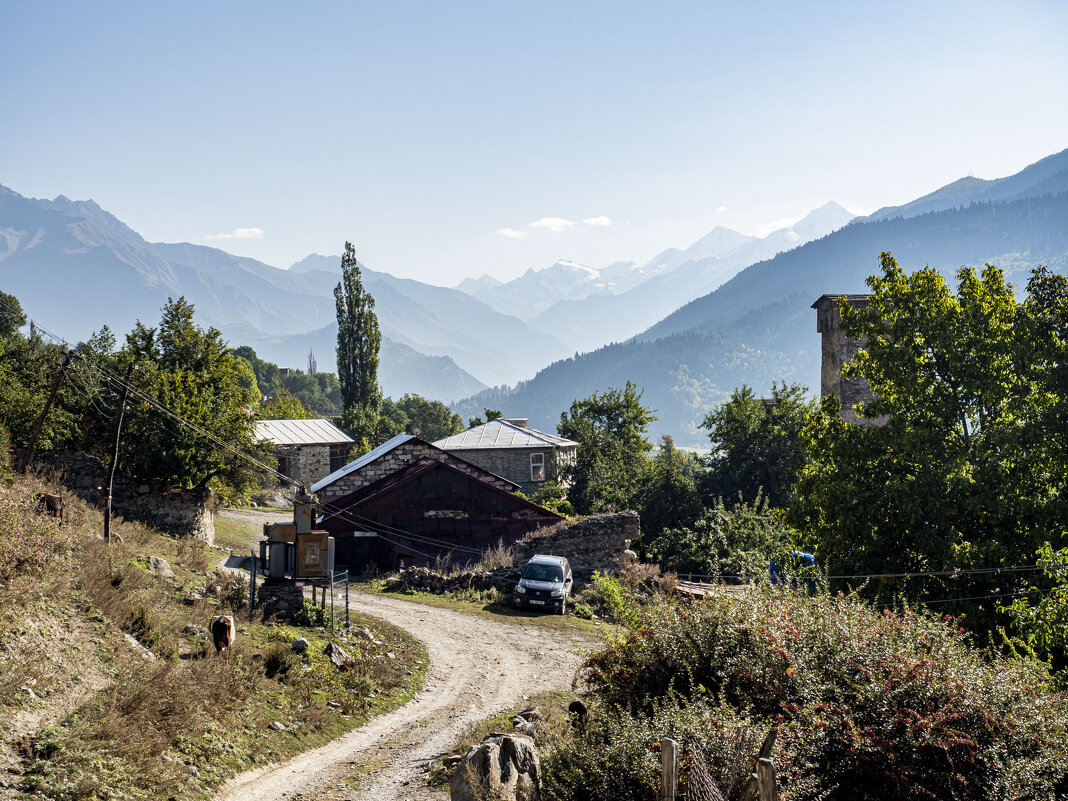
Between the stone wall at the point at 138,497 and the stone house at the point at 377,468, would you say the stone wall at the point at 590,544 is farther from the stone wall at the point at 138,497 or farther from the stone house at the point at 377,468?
the stone wall at the point at 138,497

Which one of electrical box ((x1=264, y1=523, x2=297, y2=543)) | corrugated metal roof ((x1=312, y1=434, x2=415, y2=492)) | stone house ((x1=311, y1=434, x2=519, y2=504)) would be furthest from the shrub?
corrugated metal roof ((x1=312, y1=434, x2=415, y2=492))

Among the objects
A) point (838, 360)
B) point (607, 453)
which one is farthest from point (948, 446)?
point (607, 453)

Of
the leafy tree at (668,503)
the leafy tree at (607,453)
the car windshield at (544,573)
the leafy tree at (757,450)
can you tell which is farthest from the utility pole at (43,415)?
the leafy tree at (757,450)

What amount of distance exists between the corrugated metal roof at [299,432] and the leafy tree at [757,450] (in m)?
34.7

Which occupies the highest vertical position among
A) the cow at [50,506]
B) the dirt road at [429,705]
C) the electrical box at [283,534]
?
the cow at [50,506]

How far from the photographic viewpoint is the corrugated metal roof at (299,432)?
6089 cm

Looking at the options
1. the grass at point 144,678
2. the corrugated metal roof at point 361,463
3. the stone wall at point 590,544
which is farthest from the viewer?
the corrugated metal roof at point 361,463

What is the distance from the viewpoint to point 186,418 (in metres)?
32.6

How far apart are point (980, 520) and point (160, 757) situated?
1850 cm

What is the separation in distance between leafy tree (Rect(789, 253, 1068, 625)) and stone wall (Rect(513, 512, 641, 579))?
1155 cm

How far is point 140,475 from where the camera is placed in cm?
3303

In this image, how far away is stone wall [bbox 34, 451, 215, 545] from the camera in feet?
104

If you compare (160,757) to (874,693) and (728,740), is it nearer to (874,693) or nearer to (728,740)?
(728,740)

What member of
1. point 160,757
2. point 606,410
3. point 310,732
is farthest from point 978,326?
point 606,410
